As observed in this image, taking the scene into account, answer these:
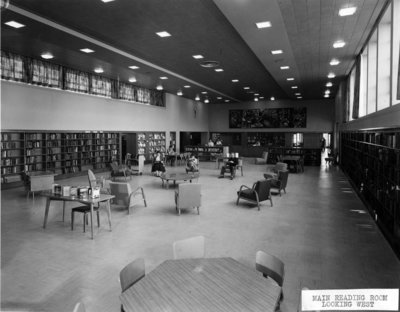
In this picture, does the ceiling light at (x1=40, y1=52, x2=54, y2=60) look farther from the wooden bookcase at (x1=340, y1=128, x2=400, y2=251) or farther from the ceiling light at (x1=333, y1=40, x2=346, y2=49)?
the wooden bookcase at (x1=340, y1=128, x2=400, y2=251)

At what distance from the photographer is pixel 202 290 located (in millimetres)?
2568

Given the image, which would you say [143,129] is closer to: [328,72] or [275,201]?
[328,72]

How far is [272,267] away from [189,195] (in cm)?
466

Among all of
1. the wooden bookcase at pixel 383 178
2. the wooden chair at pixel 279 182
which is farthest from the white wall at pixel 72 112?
the wooden bookcase at pixel 383 178

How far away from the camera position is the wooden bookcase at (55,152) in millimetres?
11430

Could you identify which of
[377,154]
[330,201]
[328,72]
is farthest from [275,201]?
[328,72]

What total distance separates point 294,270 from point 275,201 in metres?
4.69

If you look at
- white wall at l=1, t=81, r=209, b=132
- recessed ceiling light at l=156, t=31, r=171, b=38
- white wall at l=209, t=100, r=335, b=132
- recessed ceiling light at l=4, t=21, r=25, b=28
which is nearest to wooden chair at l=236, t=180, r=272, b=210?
recessed ceiling light at l=156, t=31, r=171, b=38

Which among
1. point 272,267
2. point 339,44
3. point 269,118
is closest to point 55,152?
point 339,44

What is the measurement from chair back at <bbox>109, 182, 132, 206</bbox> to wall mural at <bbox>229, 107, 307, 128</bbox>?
834 inches

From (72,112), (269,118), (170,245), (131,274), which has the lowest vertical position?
(170,245)

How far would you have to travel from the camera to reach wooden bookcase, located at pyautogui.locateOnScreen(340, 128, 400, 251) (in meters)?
5.49

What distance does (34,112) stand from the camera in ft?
40.4

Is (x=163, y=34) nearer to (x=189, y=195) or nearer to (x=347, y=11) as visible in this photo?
(x=189, y=195)
